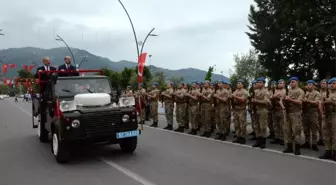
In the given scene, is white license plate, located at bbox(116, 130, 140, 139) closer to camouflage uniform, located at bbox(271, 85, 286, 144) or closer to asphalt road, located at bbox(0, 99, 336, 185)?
asphalt road, located at bbox(0, 99, 336, 185)

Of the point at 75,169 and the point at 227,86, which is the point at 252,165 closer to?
the point at 75,169

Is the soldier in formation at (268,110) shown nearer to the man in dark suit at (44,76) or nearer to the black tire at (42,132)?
the black tire at (42,132)

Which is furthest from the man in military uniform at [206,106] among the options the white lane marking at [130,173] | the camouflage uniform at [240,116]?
the white lane marking at [130,173]

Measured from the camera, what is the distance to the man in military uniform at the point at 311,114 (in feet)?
29.4

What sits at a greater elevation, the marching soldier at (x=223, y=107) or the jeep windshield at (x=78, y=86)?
the jeep windshield at (x=78, y=86)

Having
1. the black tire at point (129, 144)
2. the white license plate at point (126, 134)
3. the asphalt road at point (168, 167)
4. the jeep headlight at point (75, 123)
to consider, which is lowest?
the asphalt road at point (168, 167)

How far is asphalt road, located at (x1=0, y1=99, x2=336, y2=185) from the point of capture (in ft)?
20.4

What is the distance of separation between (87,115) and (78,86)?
4.88 ft

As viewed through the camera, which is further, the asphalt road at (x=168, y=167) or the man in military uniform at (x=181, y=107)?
the man in military uniform at (x=181, y=107)

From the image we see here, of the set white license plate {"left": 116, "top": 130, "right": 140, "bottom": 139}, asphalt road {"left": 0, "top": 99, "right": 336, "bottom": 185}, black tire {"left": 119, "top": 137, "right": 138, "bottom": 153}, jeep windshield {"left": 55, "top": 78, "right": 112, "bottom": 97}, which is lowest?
asphalt road {"left": 0, "top": 99, "right": 336, "bottom": 185}

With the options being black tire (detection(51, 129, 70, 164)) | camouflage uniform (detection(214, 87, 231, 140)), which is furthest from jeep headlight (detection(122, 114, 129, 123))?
camouflage uniform (detection(214, 87, 231, 140))

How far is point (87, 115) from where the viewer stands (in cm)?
755

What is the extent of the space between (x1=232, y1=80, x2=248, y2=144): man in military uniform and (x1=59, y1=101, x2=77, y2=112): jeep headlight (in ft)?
15.6

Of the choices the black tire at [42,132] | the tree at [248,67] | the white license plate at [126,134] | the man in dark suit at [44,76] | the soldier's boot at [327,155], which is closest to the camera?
the white license plate at [126,134]
